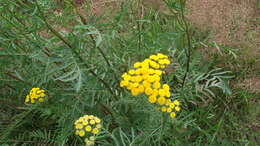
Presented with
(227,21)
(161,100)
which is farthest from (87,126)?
(227,21)

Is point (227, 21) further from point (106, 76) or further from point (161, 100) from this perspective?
point (161, 100)

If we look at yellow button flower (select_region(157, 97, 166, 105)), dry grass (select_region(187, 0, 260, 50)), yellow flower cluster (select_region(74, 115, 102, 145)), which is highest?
dry grass (select_region(187, 0, 260, 50))

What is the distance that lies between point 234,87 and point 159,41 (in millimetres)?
1312

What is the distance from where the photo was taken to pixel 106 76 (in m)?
2.18

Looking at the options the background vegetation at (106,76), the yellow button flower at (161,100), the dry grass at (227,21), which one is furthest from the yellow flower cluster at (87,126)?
the dry grass at (227,21)

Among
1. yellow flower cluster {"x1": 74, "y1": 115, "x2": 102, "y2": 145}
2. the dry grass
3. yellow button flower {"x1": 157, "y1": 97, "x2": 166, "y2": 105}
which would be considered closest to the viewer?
yellow button flower {"x1": 157, "y1": 97, "x2": 166, "y2": 105}

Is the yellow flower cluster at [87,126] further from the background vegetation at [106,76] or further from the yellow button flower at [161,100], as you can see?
the yellow button flower at [161,100]

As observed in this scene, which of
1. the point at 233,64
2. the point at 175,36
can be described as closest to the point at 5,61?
the point at 175,36

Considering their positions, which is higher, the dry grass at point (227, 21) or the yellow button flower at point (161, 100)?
the dry grass at point (227, 21)

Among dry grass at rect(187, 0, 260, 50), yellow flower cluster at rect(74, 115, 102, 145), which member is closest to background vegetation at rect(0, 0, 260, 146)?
yellow flower cluster at rect(74, 115, 102, 145)

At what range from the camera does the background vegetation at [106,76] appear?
67.2 inches

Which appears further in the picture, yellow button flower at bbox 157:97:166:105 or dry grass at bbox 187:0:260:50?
dry grass at bbox 187:0:260:50

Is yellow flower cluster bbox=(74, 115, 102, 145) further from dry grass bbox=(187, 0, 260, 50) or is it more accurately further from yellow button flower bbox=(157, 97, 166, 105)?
dry grass bbox=(187, 0, 260, 50)

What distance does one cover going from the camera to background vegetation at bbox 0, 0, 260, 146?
1708 millimetres
